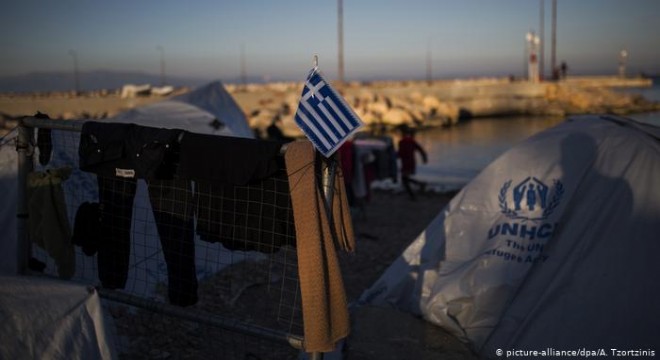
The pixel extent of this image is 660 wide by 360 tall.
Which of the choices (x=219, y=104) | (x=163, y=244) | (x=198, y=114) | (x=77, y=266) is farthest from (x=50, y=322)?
(x=219, y=104)

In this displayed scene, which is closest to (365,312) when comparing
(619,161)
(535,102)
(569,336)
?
(569,336)

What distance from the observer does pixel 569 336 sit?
157 inches

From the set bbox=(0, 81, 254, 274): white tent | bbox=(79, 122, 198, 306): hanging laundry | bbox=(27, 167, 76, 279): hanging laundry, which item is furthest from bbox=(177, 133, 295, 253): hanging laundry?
bbox=(0, 81, 254, 274): white tent

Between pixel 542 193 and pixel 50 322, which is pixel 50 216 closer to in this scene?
pixel 50 322

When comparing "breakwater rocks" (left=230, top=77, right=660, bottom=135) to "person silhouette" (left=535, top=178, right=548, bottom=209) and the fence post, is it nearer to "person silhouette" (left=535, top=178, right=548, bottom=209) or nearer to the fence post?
"person silhouette" (left=535, top=178, right=548, bottom=209)

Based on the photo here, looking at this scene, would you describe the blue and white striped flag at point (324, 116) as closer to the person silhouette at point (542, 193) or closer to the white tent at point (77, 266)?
the white tent at point (77, 266)

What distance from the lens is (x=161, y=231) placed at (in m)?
3.84

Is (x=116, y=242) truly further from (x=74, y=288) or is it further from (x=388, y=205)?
(x=388, y=205)

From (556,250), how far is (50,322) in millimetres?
3851

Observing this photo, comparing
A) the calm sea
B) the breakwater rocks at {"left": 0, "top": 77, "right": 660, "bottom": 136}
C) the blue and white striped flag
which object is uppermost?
the breakwater rocks at {"left": 0, "top": 77, "right": 660, "bottom": 136}

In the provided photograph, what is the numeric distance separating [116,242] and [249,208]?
51.4 inches

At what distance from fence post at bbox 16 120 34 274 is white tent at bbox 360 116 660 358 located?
3.46 m

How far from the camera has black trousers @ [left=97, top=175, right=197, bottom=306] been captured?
3727mm

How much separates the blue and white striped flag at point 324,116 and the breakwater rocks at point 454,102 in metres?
28.7
